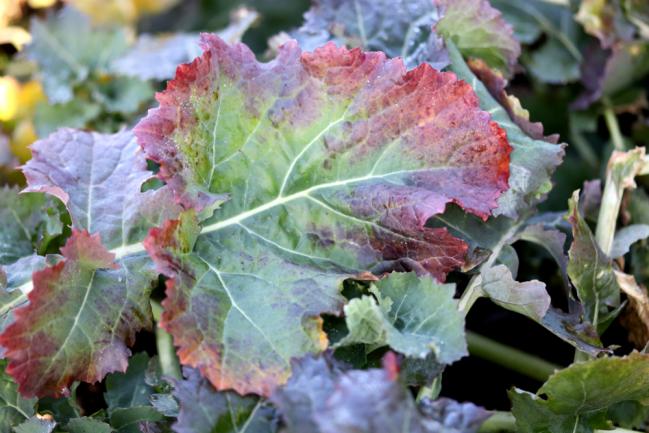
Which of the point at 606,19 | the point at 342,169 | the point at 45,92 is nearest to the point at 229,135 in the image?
the point at 342,169

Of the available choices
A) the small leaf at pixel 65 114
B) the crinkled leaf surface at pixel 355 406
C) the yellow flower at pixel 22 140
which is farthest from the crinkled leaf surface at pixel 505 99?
the yellow flower at pixel 22 140

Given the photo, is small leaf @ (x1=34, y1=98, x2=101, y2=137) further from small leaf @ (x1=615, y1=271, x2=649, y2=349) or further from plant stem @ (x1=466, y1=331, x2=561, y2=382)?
small leaf @ (x1=615, y1=271, x2=649, y2=349)

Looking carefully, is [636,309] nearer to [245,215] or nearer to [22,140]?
[245,215]

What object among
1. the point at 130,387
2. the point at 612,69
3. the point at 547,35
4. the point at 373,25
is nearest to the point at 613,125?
the point at 612,69

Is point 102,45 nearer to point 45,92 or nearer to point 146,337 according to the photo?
point 45,92

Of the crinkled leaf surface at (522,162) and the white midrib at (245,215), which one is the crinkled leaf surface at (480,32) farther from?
the white midrib at (245,215)

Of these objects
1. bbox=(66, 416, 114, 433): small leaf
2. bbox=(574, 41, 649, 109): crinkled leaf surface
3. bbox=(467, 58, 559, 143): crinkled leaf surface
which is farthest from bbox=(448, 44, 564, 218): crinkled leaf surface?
bbox=(66, 416, 114, 433): small leaf
